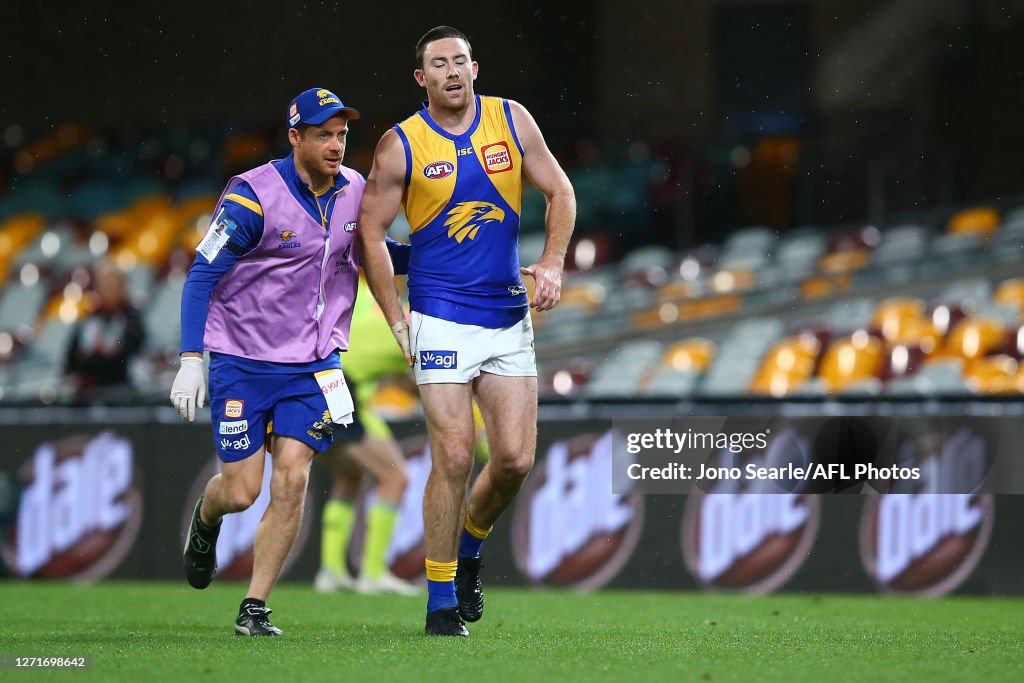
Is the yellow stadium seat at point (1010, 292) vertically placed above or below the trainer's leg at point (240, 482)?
above

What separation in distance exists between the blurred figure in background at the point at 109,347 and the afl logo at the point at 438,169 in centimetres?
604

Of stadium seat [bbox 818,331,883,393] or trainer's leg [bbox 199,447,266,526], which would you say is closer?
trainer's leg [bbox 199,447,266,526]

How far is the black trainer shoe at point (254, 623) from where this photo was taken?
553 centimetres

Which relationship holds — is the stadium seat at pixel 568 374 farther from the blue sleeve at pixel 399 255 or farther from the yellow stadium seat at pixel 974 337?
the blue sleeve at pixel 399 255

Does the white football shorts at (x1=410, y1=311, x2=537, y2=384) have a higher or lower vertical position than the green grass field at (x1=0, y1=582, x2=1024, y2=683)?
higher

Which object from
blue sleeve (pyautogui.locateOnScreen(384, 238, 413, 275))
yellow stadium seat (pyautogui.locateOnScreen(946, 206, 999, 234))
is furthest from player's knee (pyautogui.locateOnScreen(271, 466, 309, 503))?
yellow stadium seat (pyautogui.locateOnScreen(946, 206, 999, 234))

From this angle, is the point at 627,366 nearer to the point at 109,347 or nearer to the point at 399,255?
the point at 109,347

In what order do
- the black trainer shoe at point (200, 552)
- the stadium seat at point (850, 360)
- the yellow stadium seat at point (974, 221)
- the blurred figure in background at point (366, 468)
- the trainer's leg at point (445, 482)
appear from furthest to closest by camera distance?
the yellow stadium seat at point (974, 221)
the stadium seat at point (850, 360)
the blurred figure in background at point (366, 468)
the black trainer shoe at point (200, 552)
the trainer's leg at point (445, 482)

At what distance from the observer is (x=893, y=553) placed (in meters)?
8.48

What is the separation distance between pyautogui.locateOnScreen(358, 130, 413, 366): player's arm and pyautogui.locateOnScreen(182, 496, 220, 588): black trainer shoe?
1.28 m

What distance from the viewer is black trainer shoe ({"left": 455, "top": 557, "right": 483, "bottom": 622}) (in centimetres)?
578

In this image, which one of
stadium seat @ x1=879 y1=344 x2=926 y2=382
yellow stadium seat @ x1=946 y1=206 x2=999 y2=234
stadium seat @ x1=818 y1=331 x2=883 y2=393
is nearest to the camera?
stadium seat @ x1=879 y1=344 x2=926 y2=382

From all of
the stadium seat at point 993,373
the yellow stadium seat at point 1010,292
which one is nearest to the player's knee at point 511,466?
the stadium seat at point 993,373

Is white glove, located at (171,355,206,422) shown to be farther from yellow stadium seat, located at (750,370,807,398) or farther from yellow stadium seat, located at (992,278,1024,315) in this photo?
yellow stadium seat, located at (992,278,1024,315)
